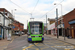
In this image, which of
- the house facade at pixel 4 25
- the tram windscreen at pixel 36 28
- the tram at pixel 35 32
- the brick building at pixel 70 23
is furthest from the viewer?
the house facade at pixel 4 25

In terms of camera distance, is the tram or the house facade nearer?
the tram

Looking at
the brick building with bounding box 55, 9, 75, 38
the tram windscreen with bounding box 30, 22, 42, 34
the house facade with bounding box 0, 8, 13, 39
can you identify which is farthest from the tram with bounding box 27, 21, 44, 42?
the house facade with bounding box 0, 8, 13, 39

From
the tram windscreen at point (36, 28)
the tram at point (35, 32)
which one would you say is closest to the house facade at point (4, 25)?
the tram at point (35, 32)

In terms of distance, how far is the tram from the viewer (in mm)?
17094

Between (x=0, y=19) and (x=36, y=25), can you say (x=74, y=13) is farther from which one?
(x=0, y=19)

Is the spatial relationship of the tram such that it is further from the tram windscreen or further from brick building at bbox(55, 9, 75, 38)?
brick building at bbox(55, 9, 75, 38)

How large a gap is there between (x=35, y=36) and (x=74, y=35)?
1268 cm

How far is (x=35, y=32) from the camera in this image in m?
17.3

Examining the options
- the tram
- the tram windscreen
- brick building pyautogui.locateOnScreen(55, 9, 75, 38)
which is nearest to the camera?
the tram

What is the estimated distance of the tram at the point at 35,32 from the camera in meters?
17.1

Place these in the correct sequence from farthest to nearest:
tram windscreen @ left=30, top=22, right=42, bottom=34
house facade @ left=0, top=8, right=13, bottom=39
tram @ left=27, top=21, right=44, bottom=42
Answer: house facade @ left=0, top=8, right=13, bottom=39
tram windscreen @ left=30, top=22, right=42, bottom=34
tram @ left=27, top=21, right=44, bottom=42

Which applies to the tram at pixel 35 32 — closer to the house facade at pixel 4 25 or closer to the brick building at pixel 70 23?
the brick building at pixel 70 23

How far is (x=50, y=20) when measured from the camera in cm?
7038

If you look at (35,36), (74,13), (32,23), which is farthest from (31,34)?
(74,13)
